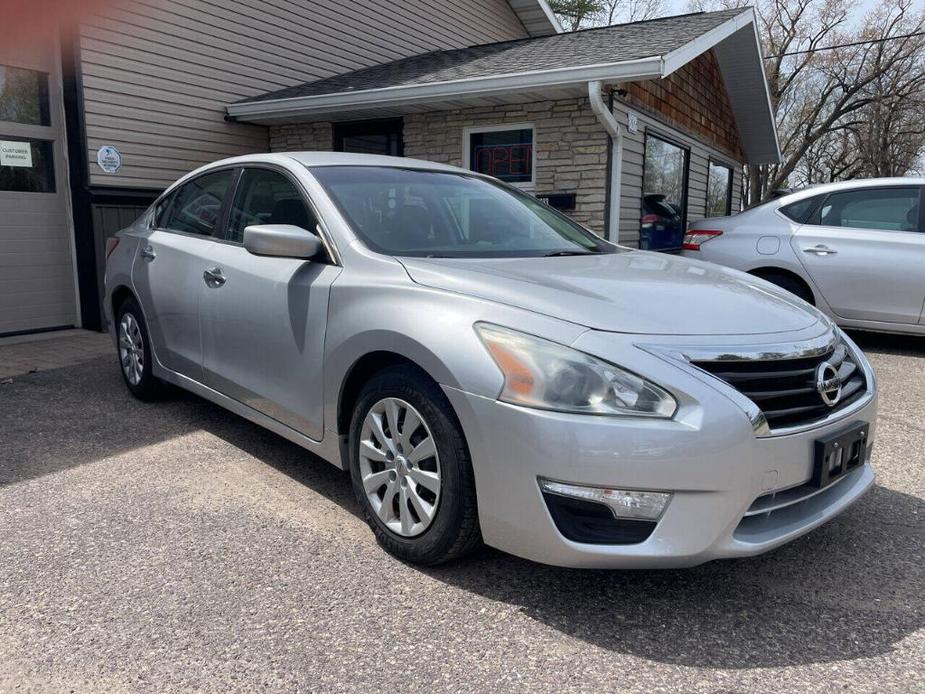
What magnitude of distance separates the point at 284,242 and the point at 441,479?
1.20 m

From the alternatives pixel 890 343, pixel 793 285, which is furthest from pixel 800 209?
pixel 890 343

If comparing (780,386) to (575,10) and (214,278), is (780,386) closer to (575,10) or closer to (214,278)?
(214,278)

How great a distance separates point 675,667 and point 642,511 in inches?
17.5

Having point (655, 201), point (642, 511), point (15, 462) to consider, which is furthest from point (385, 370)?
point (655, 201)

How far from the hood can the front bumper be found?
33cm

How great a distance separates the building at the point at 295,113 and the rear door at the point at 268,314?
4416 millimetres

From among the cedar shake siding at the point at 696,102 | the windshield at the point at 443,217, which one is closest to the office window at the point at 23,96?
the windshield at the point at 443,217

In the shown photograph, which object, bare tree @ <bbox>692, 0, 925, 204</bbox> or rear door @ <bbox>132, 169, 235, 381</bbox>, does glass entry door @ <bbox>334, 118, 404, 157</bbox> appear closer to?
rear door @ <bbox>132, 169, 235, 381</bbox>

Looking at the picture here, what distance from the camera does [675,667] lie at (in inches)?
85.7

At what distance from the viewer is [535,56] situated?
28.0ft

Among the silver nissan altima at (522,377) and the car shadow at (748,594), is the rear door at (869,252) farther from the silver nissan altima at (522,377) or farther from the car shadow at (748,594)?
the silver nissan altima at (522,377)

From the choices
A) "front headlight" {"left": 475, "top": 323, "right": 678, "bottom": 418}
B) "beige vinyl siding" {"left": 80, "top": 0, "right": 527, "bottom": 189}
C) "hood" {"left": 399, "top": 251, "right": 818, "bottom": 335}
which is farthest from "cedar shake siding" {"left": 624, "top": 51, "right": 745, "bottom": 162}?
"front headlight" {"left": 475, "top": 323, "right": 678, "bottom": 418}

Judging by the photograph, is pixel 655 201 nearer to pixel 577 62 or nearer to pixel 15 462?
pixel 577 62

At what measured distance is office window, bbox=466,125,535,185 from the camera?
8.44m
